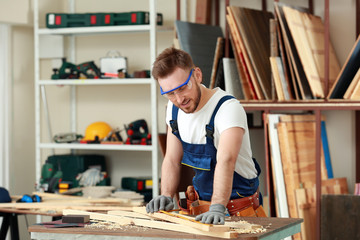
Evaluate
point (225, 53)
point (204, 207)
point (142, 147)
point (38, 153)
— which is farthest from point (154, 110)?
point (204, 207)

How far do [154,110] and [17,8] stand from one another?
154cm

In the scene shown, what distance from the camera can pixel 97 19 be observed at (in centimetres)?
529

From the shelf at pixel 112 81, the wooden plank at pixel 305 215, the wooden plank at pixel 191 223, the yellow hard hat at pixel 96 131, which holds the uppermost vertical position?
the shelf at pixel 112 81

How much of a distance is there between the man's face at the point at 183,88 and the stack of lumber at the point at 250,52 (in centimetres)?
173

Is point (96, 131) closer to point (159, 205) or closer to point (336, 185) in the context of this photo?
point (336, 185)

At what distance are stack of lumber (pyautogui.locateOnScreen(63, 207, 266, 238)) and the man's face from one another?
1.62 ft

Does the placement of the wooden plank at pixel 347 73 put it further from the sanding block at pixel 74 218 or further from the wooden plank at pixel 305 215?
the sanding block at pixel 74 218

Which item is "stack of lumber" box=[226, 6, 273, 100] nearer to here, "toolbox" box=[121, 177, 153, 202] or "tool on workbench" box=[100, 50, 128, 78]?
"tool on workbench" box=[100, 50, 128, 78]

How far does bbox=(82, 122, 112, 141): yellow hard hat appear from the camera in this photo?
5.48 meters

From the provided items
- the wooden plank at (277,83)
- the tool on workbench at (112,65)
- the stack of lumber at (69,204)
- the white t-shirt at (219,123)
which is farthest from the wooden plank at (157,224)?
the tool on workbench at (112,65)

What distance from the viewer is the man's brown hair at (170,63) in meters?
2.81

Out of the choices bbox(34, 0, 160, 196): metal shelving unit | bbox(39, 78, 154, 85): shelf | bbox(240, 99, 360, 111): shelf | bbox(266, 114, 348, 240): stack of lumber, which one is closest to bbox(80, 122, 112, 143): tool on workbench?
bbox(34, 0, 160, 196): metal shelving unit

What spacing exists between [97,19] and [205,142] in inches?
102

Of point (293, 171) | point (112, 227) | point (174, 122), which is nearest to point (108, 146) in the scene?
point (293, 171)
